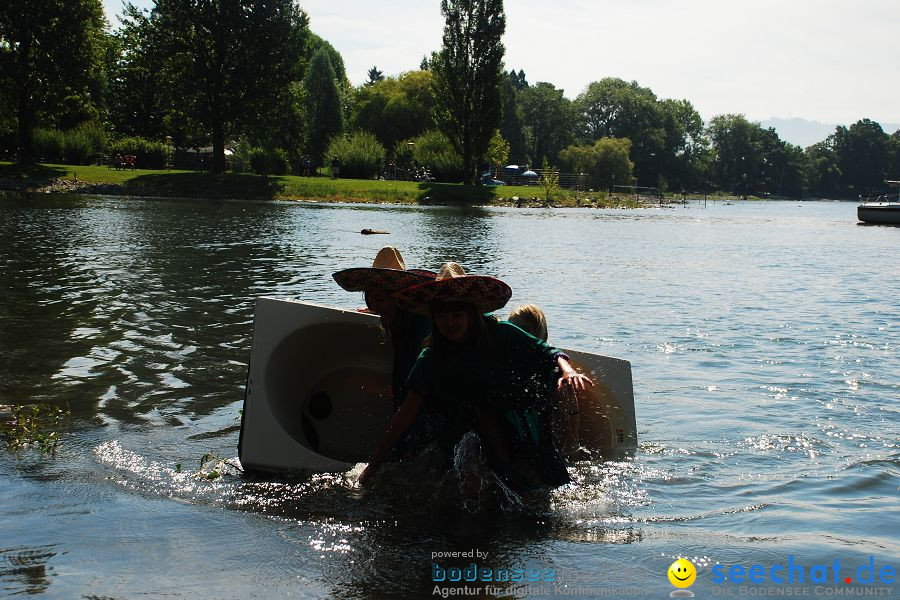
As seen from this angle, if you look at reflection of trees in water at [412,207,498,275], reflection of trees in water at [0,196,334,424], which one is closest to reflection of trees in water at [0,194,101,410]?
reflection of trees in water at [0,196,334,424]

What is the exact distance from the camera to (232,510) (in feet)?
19.0

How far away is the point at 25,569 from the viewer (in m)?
4.73

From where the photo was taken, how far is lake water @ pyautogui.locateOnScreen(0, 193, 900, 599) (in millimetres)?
4961

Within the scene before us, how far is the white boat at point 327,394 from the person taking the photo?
20.9 ft

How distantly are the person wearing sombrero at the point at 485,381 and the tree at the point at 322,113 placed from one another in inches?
2959

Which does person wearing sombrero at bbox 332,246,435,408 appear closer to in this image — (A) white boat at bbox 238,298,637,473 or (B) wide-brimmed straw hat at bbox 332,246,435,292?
(B) wide-brimmed straw hat at bbox 332,246,435,292

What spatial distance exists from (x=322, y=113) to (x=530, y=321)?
7617 cm

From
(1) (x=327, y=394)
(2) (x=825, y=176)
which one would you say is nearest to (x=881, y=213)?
(1) (x=327, y=394)

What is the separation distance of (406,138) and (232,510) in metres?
81.1

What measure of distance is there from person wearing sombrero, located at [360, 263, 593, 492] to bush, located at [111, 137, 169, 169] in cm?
5669

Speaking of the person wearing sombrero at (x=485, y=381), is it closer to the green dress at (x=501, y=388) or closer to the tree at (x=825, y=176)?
the green dress at (x=501, y=388)

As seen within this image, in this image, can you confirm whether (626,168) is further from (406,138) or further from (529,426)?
(529,426)

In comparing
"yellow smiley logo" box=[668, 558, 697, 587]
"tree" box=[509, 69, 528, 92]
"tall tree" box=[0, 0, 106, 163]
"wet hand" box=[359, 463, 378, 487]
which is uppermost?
"tree" box=[509, 69, 528, 92]

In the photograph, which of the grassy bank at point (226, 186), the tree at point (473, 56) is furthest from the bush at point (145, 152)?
the tree at point (473, 56)
